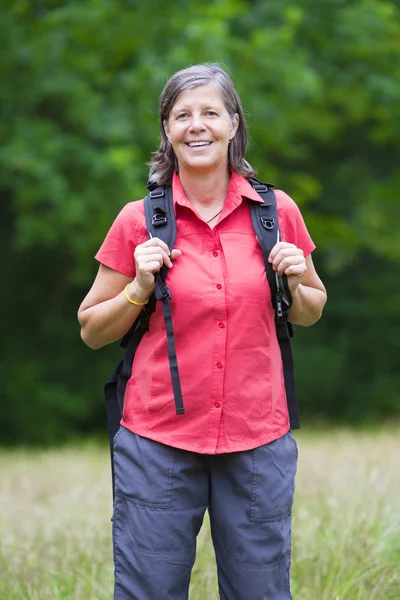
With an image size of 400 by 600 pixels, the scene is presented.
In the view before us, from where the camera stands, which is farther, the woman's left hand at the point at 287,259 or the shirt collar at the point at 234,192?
the shirt collar at the point at 234,192

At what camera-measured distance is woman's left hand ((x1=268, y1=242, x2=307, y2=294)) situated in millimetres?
2639

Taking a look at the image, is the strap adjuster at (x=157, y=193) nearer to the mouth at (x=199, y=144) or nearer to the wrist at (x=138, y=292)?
the mouth at (x=199, y=144)

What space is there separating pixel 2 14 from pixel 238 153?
371 inches

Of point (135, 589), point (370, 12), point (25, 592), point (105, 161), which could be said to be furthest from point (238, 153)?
point (370, 12)

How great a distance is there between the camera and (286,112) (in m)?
12.6

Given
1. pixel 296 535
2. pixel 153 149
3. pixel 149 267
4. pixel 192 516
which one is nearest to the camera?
pixel 149 267

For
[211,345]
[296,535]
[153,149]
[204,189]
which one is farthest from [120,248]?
[153,149]

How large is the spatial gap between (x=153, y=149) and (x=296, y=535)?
866 centimetres

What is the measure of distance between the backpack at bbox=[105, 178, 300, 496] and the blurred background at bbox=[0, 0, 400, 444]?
7766mm

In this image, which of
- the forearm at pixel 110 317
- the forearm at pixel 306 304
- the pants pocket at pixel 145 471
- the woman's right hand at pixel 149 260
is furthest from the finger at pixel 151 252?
the pants pocket at pixel 145 471

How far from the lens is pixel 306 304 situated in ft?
9.35

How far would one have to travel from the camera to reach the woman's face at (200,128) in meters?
2.74

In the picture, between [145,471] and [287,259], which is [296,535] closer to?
[145,471]

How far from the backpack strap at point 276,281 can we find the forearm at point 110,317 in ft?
1.23
